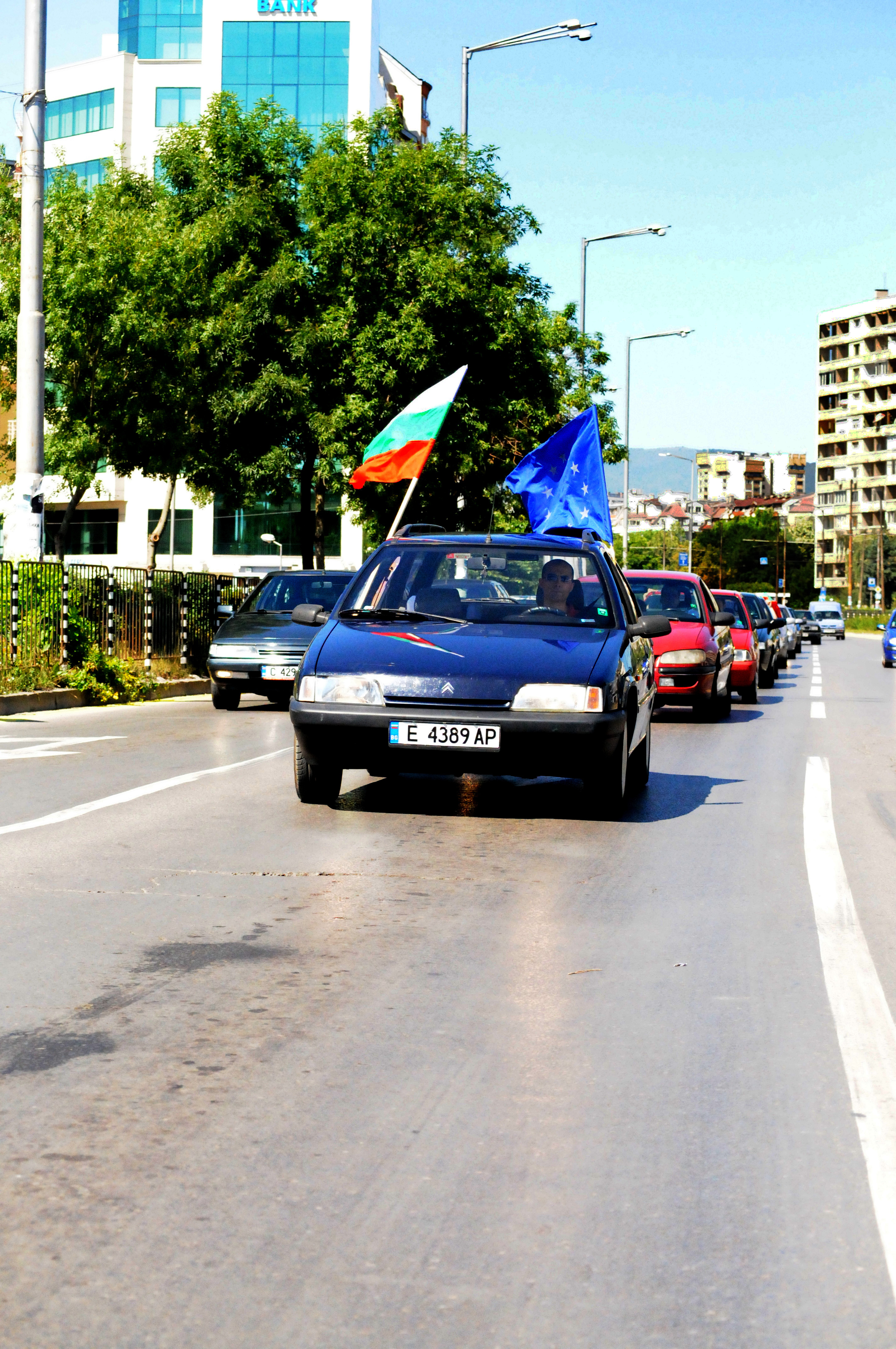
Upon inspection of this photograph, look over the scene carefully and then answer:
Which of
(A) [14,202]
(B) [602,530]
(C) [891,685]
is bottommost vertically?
(C) [891,685]

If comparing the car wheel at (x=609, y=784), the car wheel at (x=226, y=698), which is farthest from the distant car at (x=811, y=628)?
the car wheel at (x=609, y=784)

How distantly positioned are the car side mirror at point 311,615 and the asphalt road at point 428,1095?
217 centimetres

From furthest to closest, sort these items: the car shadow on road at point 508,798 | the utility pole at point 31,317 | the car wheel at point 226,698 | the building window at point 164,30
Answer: the building window at point 164,30 < the utility pole at point 31,317 < the car wheel at point 226,698 < the car shadow on road at point 508,798

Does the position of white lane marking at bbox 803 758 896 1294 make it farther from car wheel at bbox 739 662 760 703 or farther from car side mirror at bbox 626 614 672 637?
car wheel at bbox 739 662 760 703

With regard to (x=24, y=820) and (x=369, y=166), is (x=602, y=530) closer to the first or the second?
(x=369, y=166)

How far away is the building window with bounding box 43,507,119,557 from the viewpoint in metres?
74.6

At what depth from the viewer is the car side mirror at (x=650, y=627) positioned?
1045 cm

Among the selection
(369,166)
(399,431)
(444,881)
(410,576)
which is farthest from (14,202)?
(444,881)

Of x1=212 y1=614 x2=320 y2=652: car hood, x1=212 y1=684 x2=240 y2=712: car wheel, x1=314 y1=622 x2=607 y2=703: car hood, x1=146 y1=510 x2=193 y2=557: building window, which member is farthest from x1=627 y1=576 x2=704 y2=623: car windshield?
x1=146 y1=510 x2=193 y2=557: building window

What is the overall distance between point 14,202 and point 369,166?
21.6ft

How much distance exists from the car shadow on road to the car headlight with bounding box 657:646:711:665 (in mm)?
6544

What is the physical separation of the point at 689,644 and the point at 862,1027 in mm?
13953

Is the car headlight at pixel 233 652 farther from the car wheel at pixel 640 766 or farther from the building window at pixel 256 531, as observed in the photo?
the building window at pixel 256 531

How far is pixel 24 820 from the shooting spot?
9227mm
